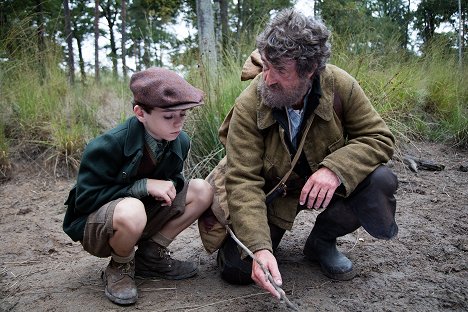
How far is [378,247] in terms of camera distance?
2.59 meters

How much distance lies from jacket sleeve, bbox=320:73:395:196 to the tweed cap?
707 millimetres

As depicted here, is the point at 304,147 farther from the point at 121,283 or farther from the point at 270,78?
the point at 121,283

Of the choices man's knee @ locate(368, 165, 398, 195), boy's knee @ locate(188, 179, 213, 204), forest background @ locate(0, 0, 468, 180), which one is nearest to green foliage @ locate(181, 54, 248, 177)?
forest background @ locate(0, 0, 468, 180)

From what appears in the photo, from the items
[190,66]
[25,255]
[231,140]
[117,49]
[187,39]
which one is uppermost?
[117,49]

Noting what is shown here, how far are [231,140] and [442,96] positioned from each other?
13.9 feet

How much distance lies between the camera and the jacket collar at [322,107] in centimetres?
197

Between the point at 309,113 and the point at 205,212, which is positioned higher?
the point at 309,113

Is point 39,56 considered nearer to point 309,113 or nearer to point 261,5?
point 309,113

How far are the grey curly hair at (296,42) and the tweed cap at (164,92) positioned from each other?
1.31ft

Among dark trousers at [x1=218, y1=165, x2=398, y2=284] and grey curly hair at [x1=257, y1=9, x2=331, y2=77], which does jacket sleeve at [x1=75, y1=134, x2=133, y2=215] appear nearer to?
dark trousers at [x1=218, y1=165, x2=398, y2=284]

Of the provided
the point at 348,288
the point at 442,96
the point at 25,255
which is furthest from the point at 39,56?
the point at 442,96

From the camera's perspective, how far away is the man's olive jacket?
1950 millimetres

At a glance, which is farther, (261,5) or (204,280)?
(261,5)

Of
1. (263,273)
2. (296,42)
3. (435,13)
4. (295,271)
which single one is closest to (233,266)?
(295,271)
